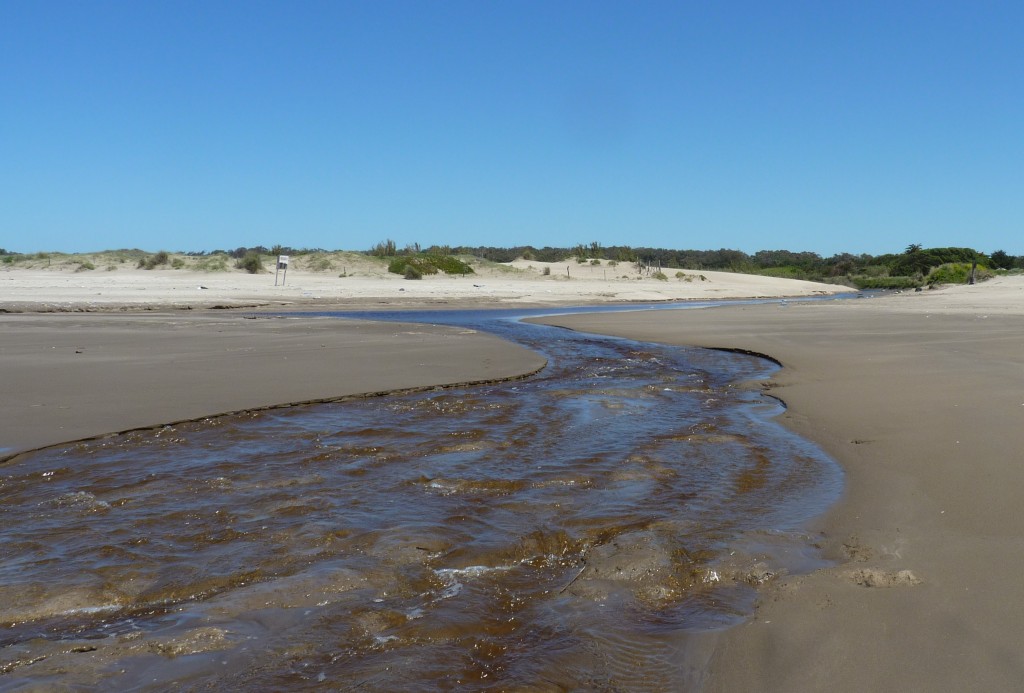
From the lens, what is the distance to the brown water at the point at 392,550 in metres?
2.46

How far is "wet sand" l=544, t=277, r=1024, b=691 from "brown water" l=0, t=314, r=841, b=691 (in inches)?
8.0

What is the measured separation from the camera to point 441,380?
8.67 meters

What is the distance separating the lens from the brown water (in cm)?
246

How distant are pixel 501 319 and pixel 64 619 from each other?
18183 mm

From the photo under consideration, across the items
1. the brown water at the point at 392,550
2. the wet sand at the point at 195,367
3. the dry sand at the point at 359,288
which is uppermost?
the dry sand at the point at 359,288

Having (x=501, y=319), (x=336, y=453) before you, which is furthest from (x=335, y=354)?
(x=501, y=319)

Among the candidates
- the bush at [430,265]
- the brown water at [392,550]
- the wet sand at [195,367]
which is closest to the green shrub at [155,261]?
the bush at [430,265]

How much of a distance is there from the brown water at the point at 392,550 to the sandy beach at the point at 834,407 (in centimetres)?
27

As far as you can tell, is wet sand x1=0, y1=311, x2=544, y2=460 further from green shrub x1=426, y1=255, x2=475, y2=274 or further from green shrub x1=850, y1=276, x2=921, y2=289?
green shrub x1=850, y1=276, x2=921, y2=289

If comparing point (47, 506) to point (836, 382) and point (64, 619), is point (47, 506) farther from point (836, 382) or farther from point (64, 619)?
point (836, 382)

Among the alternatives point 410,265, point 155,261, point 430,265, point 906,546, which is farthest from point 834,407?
point 155,261

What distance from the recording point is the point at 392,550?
345 centimetres

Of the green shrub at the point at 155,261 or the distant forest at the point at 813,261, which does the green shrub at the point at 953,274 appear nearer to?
the distant forest at the point at 813,261

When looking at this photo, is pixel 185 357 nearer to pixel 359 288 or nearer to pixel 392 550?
pixel 392 550
